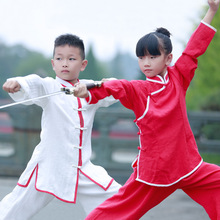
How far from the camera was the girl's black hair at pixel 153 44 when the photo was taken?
3.22 m

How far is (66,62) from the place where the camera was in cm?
357

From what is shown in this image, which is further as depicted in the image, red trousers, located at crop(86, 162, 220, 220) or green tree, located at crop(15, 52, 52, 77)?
green tree, located at crop(15, 52, 52, 77)

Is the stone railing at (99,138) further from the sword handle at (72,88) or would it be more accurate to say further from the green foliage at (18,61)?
the green foliage at (18,61)

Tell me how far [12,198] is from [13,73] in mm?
45874

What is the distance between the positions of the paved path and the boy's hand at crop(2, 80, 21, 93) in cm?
202

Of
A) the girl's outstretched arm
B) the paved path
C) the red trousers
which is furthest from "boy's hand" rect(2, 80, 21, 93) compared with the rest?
the paved path

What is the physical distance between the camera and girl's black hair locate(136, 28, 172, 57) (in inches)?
127

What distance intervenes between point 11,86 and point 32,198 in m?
0.87

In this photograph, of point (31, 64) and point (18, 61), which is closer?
point (31, 64)

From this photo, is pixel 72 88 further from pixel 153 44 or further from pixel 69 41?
pixel 69 41

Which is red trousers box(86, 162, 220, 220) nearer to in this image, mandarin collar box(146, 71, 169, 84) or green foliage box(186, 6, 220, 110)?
mandarin collar box(146, 71, 169, 84)

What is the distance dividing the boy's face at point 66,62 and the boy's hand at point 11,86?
17.7 inches

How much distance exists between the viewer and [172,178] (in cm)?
317

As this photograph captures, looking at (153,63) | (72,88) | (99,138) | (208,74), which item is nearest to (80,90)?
(72,88)
